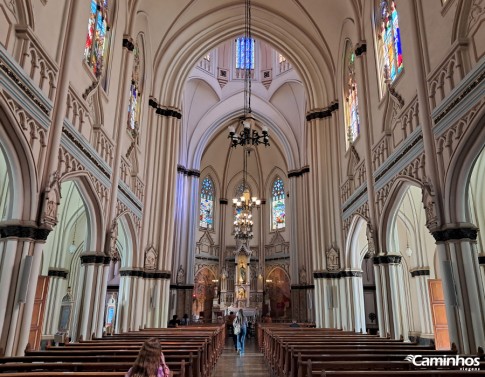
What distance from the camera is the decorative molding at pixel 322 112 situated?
18.9 meters

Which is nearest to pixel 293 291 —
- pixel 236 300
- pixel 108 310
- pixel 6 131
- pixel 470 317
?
pixel 236 300

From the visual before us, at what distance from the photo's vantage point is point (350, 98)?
672 inches

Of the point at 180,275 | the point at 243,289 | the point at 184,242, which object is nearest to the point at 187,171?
the point at 184,242

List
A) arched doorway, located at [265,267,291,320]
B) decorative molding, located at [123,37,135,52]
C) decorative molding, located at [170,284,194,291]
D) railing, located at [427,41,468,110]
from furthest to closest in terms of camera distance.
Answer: arched doorway, located at [265,267,291,320], decorative molding, located at [170,284,194,291], decorative molding, located at [123,37,135,52], railing, located at [427,41,468,110]

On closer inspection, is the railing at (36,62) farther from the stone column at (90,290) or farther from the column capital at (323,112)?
the column capital at (323,112)

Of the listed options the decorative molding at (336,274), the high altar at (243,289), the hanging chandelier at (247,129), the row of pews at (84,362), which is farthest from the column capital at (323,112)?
the high altar at (243,289)

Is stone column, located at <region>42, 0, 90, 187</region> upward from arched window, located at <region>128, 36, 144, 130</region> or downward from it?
downward

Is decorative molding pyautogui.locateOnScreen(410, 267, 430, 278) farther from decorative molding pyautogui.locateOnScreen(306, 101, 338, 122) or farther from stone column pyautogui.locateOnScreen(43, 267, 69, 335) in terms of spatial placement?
stone column pyautogui.locateOnScreen(43, 267, 69, 335)

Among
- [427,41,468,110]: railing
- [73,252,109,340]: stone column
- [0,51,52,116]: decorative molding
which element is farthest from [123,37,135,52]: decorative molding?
[427,41,468,110]: railing

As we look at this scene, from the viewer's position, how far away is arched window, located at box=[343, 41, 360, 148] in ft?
53.3

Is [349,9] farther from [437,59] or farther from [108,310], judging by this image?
[108,310]

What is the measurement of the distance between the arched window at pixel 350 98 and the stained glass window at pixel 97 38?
32.1ft

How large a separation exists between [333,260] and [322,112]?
7303mm

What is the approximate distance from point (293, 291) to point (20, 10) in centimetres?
2494
